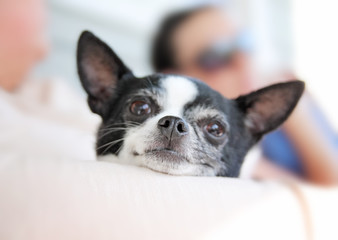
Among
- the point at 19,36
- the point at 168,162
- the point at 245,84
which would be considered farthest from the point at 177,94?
the point at 245,84

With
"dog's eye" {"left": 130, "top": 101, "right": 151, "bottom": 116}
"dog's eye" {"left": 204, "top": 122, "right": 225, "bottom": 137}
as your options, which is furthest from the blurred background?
"dog's eye" {"left": 204, "top": 122, "right": 225, "bottom": 137}

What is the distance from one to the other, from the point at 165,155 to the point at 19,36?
0.72 meters

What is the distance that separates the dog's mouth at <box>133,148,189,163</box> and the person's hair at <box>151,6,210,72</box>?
4.10 feet

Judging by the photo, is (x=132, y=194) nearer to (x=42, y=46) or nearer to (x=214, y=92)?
(x=214, y=92)

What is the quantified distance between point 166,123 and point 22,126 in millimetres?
521

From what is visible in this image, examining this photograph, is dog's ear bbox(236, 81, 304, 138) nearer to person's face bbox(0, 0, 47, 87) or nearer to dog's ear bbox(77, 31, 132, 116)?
dog's ear bbox(77, 31, 132, 116)

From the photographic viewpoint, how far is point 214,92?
978mm

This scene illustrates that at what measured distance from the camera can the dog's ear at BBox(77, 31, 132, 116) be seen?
995 millimetres

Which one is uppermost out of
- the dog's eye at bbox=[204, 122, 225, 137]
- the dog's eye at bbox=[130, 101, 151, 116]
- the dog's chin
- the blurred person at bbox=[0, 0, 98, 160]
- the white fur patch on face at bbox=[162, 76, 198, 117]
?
the white fur patch on face at bbox=[162, 76, 198, 117]

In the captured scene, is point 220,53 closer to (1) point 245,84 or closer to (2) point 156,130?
(1) point 245,84

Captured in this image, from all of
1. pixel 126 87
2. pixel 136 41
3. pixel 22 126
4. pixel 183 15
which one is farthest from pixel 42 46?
pixel 136 41

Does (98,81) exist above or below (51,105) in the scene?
above

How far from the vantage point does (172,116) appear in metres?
0.81

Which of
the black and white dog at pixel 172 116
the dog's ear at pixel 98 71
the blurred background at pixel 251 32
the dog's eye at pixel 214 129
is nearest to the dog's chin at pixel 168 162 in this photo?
the black and white dog at pixel 172 116
